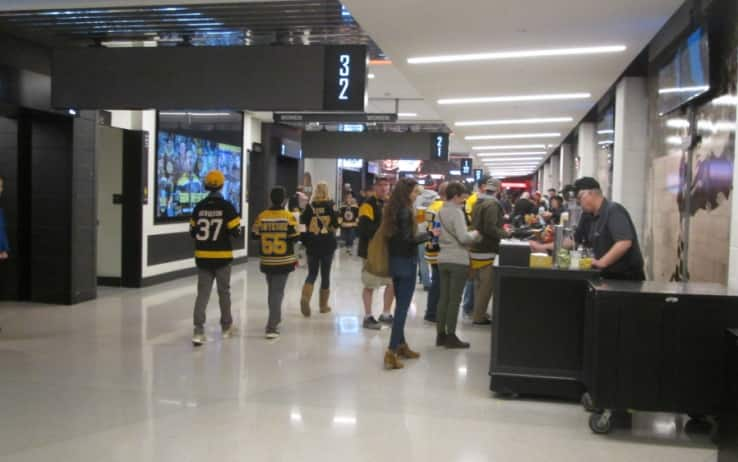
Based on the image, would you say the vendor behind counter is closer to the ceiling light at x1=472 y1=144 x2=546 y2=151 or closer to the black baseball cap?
the black baseball cap

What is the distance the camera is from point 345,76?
5.70 metres

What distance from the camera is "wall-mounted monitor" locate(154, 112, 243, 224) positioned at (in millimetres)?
10438

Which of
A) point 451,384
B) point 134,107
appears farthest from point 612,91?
point 134,107

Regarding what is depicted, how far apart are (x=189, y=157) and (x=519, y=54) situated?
6529 millimetres

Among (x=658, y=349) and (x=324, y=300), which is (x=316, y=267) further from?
(x=658, y=349)

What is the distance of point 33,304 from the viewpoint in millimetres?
8250

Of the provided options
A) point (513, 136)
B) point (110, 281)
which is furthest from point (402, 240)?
point (513, 136)

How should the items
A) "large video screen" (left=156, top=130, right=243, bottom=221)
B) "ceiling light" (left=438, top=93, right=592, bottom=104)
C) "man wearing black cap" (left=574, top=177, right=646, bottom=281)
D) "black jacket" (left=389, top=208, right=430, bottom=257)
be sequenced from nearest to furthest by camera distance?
1. "man wearing black cap" (left=574, top=177, right=646, bottom=281)
2. "black jacket" (left=389, top=208, right=430, bottom=257)
3. "ceiling light" (left=438, top=93, right=592, bottom=104)
4. "large video screen" (left=156, top=130, right=243, bottom=221)

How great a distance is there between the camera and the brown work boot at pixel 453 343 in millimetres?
6367

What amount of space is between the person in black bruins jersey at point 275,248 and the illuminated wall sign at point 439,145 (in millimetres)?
7623

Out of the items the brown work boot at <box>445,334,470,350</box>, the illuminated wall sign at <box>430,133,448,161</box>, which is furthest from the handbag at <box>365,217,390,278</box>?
the illuminated wall sign at <box>430,133,448,161</box>

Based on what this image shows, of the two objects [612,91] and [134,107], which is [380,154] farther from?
[134,107]

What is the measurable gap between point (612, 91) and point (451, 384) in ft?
17.8

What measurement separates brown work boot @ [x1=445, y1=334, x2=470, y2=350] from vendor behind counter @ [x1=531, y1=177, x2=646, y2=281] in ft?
6.15
